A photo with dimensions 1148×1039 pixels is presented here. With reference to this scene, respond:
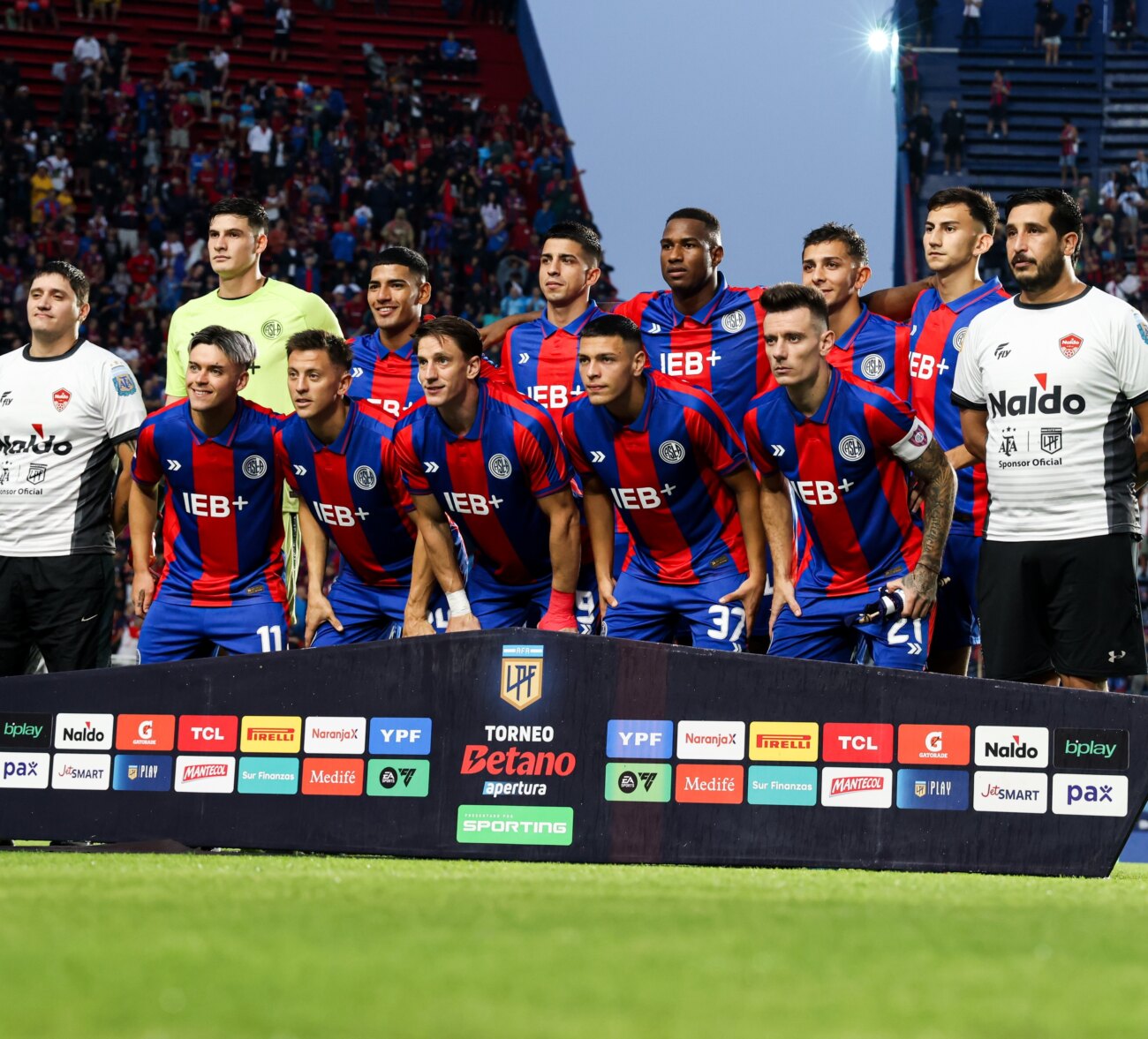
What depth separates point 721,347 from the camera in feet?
23.0

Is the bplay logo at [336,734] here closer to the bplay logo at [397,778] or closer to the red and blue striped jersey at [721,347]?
the bplay logo at [397,778]

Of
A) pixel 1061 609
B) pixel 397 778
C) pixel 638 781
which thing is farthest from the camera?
pixel 1061 609

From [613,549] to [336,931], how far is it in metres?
3.70

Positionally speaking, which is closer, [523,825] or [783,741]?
[783,741]

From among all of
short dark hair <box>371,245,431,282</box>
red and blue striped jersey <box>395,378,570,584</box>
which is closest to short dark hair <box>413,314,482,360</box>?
red and blue striped jersey <box>395,378,570,584</box>

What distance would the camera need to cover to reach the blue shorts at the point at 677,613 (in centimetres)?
635

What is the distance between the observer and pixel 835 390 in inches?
242

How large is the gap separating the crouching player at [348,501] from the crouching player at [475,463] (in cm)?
19

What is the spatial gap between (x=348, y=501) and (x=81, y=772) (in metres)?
1.68

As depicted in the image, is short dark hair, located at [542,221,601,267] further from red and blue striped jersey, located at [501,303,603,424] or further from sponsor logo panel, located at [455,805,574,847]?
sponsor logo panel, located at [455,805,574,847]

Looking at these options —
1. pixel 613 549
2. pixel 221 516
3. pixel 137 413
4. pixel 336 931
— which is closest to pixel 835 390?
pixel 613 549

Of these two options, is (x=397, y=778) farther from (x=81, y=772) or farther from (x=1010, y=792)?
(x=1010, y=792)

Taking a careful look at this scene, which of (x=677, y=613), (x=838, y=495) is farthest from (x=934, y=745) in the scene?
(x=677, y=613)

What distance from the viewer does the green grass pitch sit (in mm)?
2316
